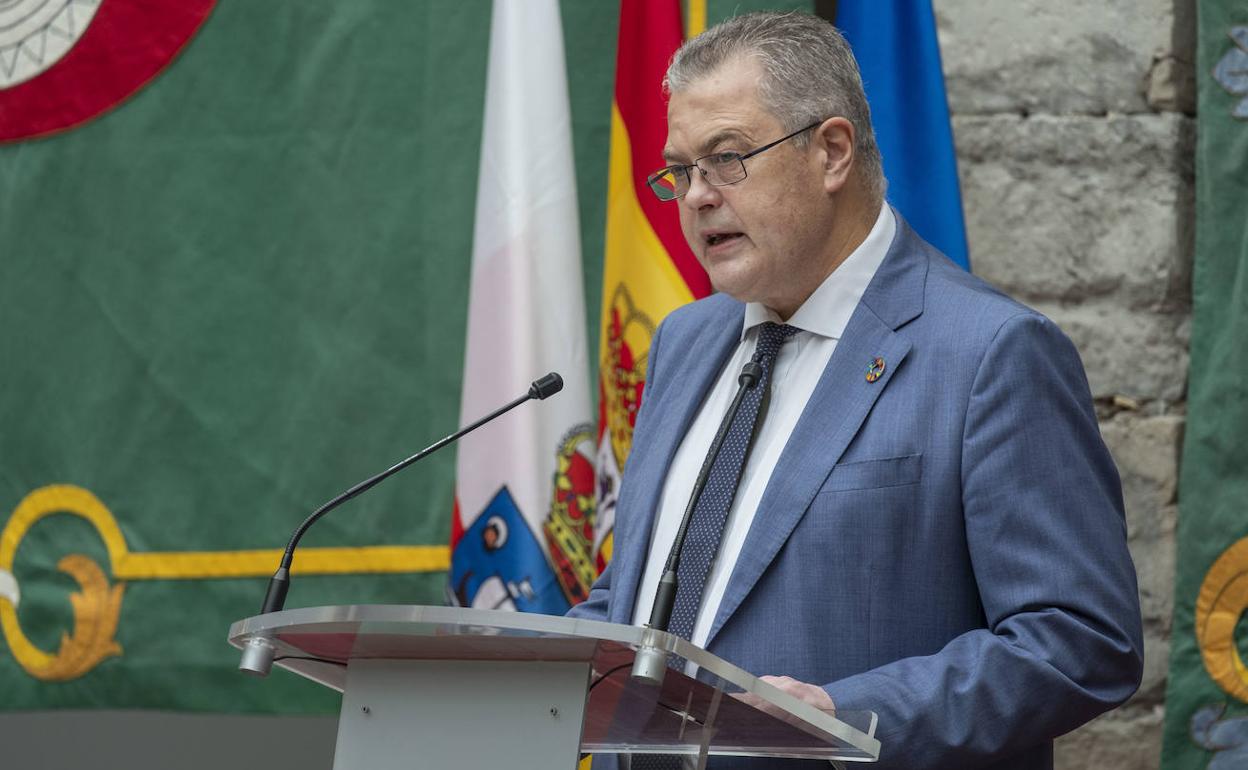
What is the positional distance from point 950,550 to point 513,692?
0.60m

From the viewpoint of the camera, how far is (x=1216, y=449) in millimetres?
2707

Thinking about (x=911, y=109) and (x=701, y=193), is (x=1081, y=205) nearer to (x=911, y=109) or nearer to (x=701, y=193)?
(x=911, y=109)

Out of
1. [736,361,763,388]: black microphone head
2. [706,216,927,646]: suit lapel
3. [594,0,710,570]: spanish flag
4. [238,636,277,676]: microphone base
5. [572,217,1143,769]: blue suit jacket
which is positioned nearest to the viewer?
[238,636,277,676]: microphone base

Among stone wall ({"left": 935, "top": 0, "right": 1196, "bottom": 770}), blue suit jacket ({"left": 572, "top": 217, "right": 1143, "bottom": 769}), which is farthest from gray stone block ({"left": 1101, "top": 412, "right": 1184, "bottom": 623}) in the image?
blue suit jacket ({"left": 572, "top": 217, "right": 1143, "bottom": 769})

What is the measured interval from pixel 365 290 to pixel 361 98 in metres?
0.43

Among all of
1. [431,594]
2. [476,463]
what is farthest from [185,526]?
[476,463]

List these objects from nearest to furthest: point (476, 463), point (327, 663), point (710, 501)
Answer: point (327, 663)
point (710, 501)
point (476, 463)

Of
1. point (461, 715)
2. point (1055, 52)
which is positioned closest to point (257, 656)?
point (461, 715)

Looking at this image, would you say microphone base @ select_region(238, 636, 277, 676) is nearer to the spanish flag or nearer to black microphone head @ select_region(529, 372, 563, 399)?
black microphone head @ select_region(529, 372, 563, 399)

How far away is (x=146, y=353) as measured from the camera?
352 cm

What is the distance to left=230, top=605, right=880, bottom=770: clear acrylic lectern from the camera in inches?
50.3

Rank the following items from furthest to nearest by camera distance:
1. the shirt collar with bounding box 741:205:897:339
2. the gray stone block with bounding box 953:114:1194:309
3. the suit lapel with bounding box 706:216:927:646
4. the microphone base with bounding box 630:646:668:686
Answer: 1. the gray stone block with bounding box 953:114:1194:309
2. the shirt collar with bounding box 741:205:897:339
3. the suit lapel with bounding box 706:216:927:646
4. the microphone base with bounding box 630:646:668:686

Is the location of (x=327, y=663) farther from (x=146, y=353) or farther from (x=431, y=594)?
(x=146, y=353)

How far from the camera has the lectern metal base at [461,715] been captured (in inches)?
52.7
